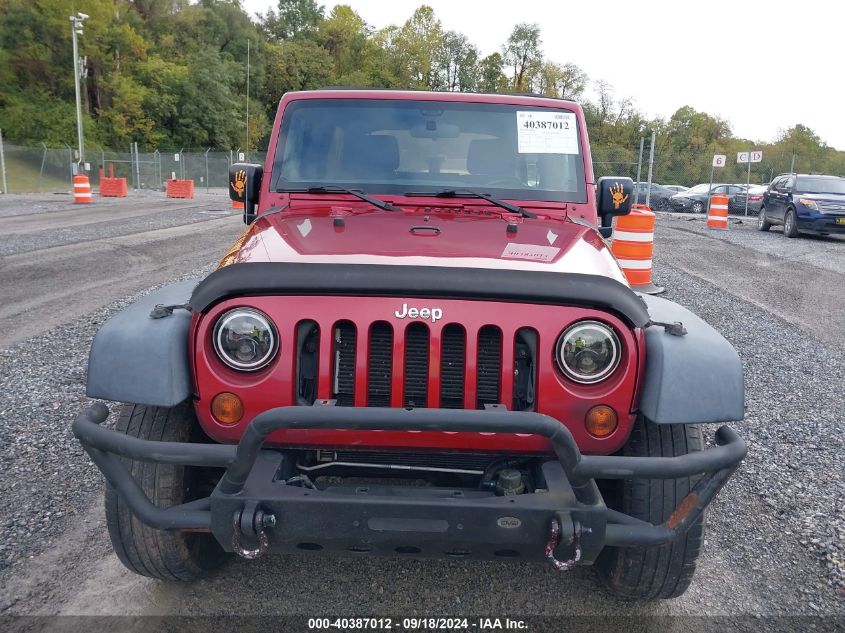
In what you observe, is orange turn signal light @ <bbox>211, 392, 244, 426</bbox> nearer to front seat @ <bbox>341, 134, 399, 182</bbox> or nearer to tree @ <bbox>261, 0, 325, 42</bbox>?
front seat @ <bbox>341, 134, 399, 182</bbox>

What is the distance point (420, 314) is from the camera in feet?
7.77

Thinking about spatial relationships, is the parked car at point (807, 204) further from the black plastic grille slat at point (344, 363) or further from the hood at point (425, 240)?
the black plastic grille slat at point (344, 363)

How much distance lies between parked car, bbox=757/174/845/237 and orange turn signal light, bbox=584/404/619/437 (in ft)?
58.0

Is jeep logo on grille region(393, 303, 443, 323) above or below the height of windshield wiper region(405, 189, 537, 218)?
below

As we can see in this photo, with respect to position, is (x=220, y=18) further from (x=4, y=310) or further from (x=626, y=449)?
(x=626, y=449)

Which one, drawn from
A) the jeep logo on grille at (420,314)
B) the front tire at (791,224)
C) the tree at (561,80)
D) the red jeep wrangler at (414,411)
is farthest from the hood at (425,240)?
the tree at (561,80)

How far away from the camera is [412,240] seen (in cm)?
290

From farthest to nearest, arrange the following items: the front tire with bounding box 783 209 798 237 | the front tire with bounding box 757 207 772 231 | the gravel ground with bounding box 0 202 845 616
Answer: the front tire with bounding box 757 207 772 231, the front tire with bounding box 783 209 798 237, the gravel ground with bounding box 0 202 845 616

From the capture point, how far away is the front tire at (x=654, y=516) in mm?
2506

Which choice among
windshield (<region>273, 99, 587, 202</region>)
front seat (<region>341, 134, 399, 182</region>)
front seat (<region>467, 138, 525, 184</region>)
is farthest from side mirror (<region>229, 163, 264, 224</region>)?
front seat (<region>467, 138, 525, 184</region>)

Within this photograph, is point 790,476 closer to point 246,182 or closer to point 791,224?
point 246,182

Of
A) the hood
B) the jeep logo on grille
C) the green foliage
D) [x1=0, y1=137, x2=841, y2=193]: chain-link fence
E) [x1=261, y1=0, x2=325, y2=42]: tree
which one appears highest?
[x1=261, y1=0, x2=325, y2=42]: tree

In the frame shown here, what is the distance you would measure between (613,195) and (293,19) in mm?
93634

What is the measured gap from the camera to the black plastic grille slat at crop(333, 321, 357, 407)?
241 centimetres
